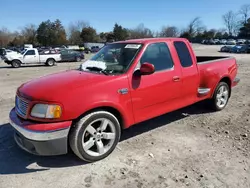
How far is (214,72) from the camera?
530 centimetres

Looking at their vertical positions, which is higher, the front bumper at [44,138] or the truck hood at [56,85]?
the truck hood at [56,85]

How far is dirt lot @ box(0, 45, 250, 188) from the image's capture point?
3.07 meters

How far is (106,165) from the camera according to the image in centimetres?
347

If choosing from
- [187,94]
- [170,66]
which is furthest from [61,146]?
[187,94]

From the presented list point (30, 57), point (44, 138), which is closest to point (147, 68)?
point (44, 138)

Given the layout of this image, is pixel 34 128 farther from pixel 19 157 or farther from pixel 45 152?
pixel 19 157

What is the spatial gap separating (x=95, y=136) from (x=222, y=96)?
148 inches

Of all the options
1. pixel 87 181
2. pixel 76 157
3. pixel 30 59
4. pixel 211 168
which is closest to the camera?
pixel 87 181

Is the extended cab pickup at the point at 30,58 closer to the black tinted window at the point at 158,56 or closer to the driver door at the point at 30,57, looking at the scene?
the driver door at the point at 30,57

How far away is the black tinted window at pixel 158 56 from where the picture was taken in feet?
13.6

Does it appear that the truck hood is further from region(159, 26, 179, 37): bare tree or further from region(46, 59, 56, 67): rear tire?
region(159, 26, 179, 37): bare tree

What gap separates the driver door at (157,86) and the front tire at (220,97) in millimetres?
1509

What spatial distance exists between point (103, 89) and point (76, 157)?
120cm

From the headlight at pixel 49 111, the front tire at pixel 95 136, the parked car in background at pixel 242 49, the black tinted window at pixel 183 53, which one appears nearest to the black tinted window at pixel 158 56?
the black tinted window at pixel 183 53
